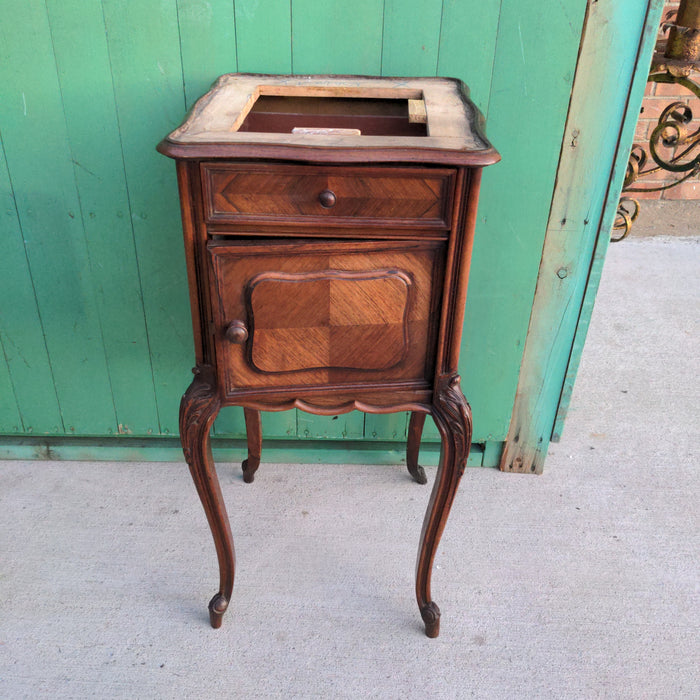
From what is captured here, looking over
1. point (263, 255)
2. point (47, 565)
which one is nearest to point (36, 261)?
point (47, 565)

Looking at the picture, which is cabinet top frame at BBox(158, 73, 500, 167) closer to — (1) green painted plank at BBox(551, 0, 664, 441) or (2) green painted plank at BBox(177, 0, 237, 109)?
(2) green painted plank at BBox(177, 0, 237, 109)

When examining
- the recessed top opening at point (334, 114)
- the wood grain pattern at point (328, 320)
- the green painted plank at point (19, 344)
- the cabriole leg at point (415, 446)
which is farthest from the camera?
the cabriole leg at point (415, 446)

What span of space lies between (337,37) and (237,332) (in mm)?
740

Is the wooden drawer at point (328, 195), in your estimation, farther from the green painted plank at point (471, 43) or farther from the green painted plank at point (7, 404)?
the green painted plank at point (7, 404)

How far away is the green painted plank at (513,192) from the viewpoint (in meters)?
1.37

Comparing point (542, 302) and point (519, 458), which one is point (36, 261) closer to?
point (542, 302)

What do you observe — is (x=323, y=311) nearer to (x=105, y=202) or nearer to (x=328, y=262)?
(x=328, y=262)

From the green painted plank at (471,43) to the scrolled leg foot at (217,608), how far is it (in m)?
1.22

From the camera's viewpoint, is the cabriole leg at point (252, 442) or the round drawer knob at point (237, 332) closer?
the round drawer knob at point (237, 332)

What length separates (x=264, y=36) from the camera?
1380 mm

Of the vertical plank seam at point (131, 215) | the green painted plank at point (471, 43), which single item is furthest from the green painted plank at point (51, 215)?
the green painted plank at point (471, 43)

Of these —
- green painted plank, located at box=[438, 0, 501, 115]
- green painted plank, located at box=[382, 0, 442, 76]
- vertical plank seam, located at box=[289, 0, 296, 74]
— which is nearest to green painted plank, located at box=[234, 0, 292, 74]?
vertical plank seam, located at box=[289, 0, 296, 74]

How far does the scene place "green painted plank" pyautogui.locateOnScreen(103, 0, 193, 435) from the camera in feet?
4.48

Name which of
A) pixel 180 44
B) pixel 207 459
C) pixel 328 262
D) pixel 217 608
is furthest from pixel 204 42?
pixel 217 608
